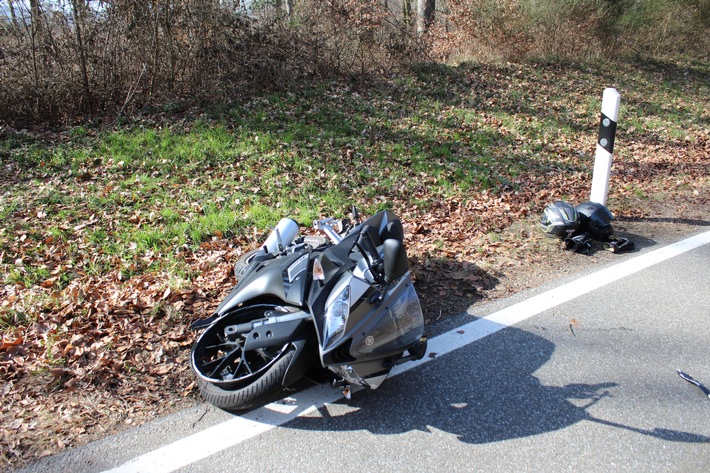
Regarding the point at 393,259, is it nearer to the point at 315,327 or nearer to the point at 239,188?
the point at 315,327

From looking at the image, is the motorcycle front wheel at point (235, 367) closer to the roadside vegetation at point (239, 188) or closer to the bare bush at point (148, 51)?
the roadside vegetation at point (239, 188)

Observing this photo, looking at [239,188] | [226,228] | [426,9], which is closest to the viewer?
[226,228]

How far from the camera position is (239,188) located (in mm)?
7219

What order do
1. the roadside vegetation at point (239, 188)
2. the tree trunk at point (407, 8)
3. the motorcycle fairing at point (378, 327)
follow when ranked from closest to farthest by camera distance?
1. the motorcycle fairing at point (378, 327)
2. the roadside vegetation at point (239, 188)
3. the tree trunk at point (407, 8)

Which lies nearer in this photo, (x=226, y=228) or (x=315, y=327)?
(x=315, y=327)

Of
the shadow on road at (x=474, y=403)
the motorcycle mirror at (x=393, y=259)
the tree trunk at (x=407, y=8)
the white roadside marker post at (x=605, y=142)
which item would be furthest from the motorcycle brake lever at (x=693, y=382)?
the tree trunk at (x=407, y=8)

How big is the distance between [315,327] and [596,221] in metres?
3.92

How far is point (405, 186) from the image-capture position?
7.65 m

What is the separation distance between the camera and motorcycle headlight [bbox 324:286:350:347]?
312cm

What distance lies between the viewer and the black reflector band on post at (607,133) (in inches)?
241

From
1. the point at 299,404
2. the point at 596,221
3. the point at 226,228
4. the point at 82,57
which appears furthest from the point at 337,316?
the point at 82,57

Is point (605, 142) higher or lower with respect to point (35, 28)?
lower

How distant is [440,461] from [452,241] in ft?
11.1

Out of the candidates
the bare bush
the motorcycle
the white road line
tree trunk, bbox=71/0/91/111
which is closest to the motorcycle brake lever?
the white road line
